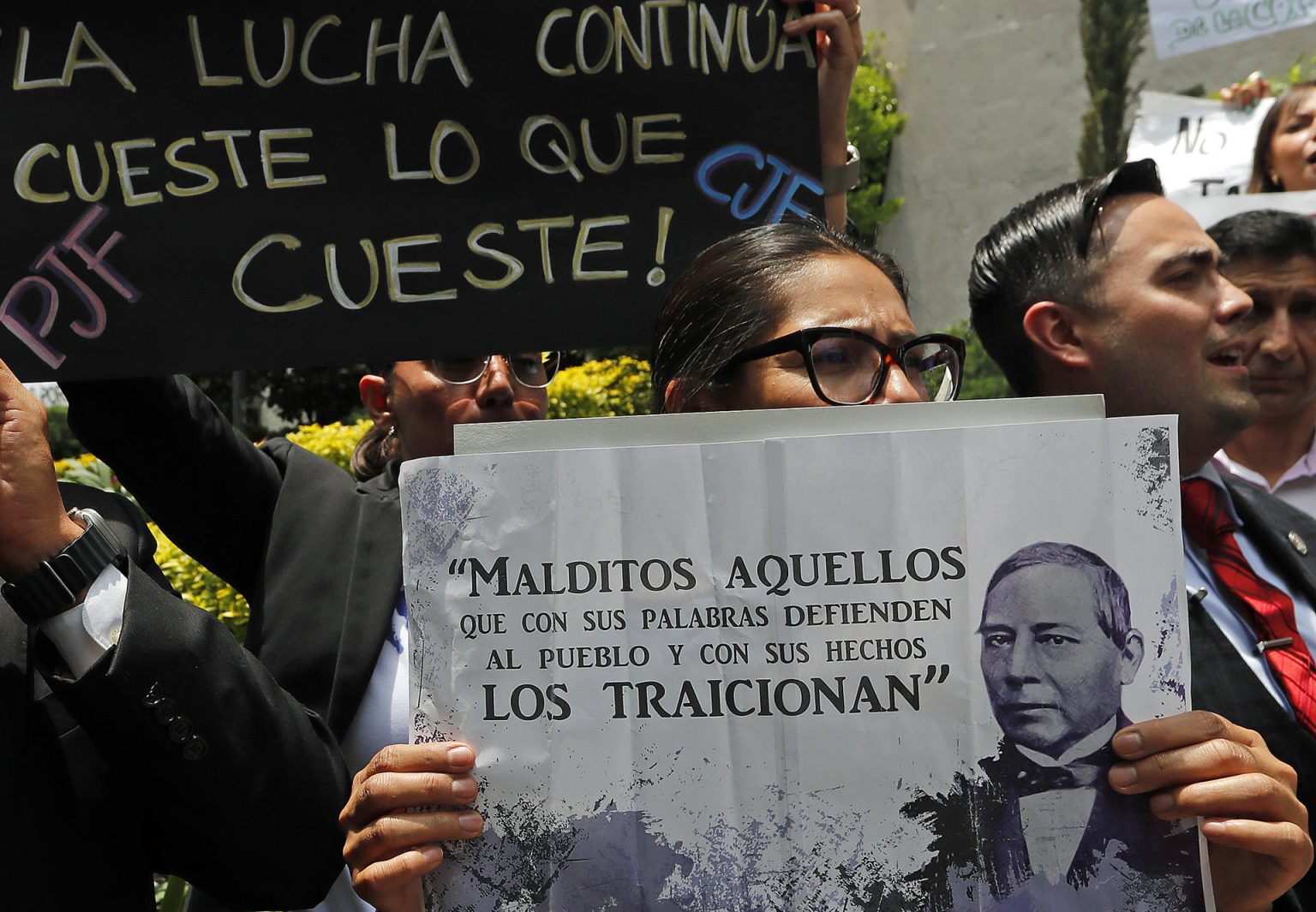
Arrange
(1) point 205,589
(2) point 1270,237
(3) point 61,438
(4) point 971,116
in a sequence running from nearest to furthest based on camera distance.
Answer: (2) point 1270,237, (1) point 205,589, (4) point 971,116, (3) point 61,438

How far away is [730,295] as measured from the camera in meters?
1.94

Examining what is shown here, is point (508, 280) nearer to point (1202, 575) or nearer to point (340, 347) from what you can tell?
point (340, 347)

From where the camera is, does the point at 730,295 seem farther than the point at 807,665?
Yes

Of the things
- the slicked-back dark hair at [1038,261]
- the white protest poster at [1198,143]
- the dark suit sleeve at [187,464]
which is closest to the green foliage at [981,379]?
the white protest poster at [1198,143]

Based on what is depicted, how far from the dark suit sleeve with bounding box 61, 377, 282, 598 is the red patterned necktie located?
5.77 ft

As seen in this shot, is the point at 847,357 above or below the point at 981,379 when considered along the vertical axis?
above

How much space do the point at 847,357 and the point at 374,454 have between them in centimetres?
170

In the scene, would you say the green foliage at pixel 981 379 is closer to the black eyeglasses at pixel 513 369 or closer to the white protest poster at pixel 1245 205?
the white protest poster at pixel 1245 205

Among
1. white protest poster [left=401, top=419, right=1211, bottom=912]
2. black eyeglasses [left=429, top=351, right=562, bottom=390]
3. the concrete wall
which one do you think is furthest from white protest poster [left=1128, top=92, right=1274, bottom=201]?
the concrete wall

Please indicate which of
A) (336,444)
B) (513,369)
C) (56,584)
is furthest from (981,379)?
(56,584)

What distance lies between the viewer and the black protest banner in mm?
2107

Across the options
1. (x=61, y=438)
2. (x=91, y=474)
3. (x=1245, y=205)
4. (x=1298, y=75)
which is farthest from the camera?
(x=61, y=438)

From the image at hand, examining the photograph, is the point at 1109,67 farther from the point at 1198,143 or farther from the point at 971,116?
the point at 1198,143

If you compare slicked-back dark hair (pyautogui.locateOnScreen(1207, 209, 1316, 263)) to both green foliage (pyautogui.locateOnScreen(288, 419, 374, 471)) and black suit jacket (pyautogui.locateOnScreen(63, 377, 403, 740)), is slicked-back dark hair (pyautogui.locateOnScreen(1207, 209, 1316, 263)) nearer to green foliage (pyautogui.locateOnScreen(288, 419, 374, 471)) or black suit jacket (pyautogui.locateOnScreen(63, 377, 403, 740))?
black suit jacket (pyautogui.locateOnScreen(63, 377, 403, 740))
